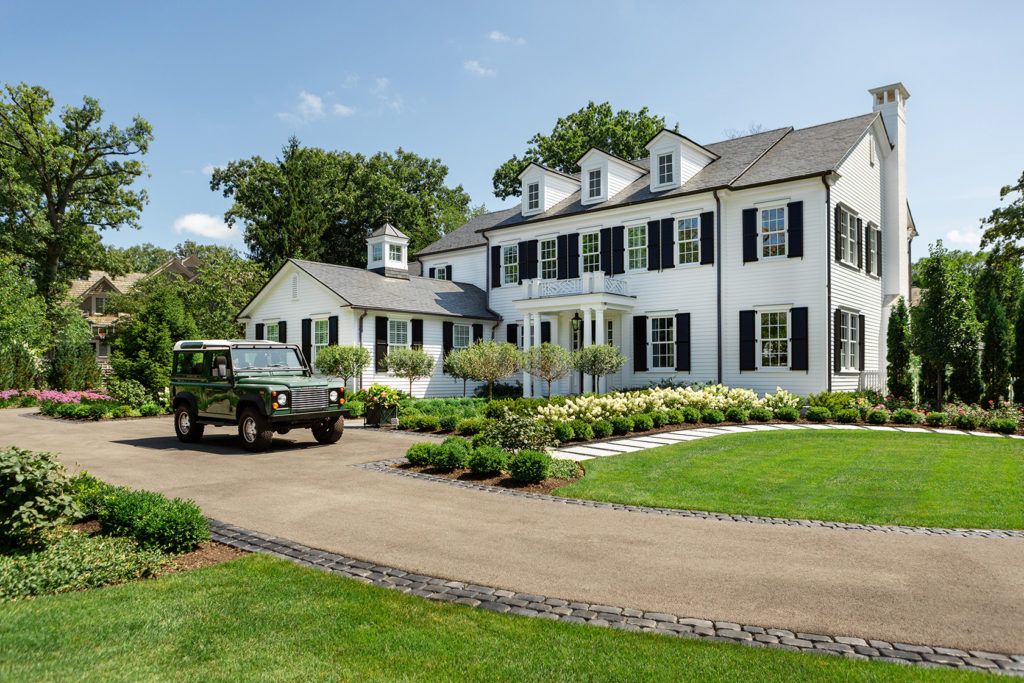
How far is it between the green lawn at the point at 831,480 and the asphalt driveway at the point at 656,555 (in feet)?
2.63

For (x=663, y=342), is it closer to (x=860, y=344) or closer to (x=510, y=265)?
(x=860, y=344)

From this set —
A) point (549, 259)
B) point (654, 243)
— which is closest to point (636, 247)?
point (654, 243)

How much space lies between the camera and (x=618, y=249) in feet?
78.9

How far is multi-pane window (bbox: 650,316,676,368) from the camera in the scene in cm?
2239

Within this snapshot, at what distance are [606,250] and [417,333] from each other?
27.0ft

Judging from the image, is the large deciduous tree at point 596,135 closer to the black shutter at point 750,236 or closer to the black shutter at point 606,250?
the black shutter at point 606,250

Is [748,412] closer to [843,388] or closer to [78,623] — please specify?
[843,388]

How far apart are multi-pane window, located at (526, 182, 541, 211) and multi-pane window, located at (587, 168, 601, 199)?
105 inches

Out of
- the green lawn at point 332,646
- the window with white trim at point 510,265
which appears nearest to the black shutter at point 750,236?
the window with white trim at point 510,265

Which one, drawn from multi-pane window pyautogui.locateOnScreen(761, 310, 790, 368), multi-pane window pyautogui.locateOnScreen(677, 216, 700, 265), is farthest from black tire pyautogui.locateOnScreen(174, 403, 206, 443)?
multi-pane window pyautogui.locateOnScreen(761, 310, 790, 368)

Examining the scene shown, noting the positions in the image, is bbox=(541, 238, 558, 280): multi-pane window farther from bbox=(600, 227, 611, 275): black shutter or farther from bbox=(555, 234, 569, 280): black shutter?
bbox=(600, 227, 611, 275): black shutter

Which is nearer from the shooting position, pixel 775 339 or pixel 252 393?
pixel 252 393

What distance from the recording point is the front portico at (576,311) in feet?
73.6

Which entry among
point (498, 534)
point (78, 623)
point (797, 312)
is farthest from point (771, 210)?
point (78, 623)
